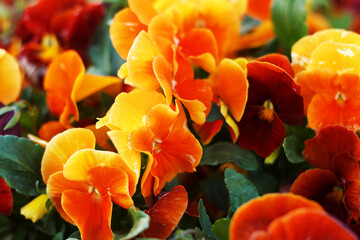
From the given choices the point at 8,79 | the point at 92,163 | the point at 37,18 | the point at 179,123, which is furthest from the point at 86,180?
the point at 37,18

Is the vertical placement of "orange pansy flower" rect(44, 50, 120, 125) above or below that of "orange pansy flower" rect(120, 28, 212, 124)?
below

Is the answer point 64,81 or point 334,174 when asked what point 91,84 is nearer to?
point 64,81

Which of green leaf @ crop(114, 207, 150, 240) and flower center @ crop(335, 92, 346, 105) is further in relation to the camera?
flower center @ crop(335, 92, 346, 105)

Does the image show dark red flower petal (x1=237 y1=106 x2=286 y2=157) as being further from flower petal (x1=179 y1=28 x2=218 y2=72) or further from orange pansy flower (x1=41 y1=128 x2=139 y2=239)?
orange pansy flower (x1=41 y1=128 x2=139 y2=239)

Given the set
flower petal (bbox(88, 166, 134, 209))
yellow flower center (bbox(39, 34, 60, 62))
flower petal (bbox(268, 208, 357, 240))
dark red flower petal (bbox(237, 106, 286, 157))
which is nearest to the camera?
flower petal (bbox(268, 208, 357, 240))

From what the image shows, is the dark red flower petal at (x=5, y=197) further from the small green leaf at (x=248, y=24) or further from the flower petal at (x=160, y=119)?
the small green leaf at (x=248, y=24)

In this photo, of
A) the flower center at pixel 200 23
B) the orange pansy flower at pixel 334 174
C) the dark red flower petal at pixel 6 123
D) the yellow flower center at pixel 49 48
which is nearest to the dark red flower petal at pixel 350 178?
the orange pansy flower at pixel 334 174

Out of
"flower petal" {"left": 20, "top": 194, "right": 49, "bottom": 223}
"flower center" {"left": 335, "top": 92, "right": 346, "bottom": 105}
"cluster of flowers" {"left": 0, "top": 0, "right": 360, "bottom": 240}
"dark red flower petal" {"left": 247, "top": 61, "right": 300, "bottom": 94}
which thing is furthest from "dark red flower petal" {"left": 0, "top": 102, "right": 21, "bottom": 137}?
"flower center" {"left": 335, "top": 92, "right": 346, "bottom": 105}
